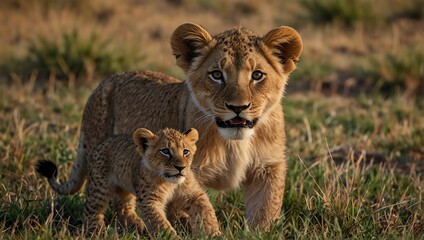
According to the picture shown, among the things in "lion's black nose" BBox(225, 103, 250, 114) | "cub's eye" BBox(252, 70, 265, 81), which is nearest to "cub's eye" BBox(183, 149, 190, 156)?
"lion's black nose" BBox(225, 103, 250, 114)

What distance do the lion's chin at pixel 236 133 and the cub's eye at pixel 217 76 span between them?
34 cm

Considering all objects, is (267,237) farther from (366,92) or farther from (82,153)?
(366,92)

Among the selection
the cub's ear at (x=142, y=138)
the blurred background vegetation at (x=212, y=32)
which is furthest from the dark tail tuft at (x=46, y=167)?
the blurred background vegetation at (x=212, y=32)

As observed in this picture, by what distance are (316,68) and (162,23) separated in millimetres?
4210

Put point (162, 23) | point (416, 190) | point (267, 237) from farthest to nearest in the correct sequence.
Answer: point (162, 23) < point (416, 190) < point (267, 237)

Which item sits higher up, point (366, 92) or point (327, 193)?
point (327, 193)

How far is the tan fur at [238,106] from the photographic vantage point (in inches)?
217

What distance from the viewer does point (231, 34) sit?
579 centimetres

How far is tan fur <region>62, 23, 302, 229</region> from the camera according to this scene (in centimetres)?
552

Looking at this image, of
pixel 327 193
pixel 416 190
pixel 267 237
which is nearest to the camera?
pixel 267 237

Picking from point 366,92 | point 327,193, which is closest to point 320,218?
point 327,193

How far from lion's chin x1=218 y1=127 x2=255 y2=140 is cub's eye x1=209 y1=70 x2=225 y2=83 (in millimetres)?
340

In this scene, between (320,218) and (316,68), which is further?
(316,68)

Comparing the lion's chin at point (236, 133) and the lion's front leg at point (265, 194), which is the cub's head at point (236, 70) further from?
the lion's front leg at point (265, 194)
